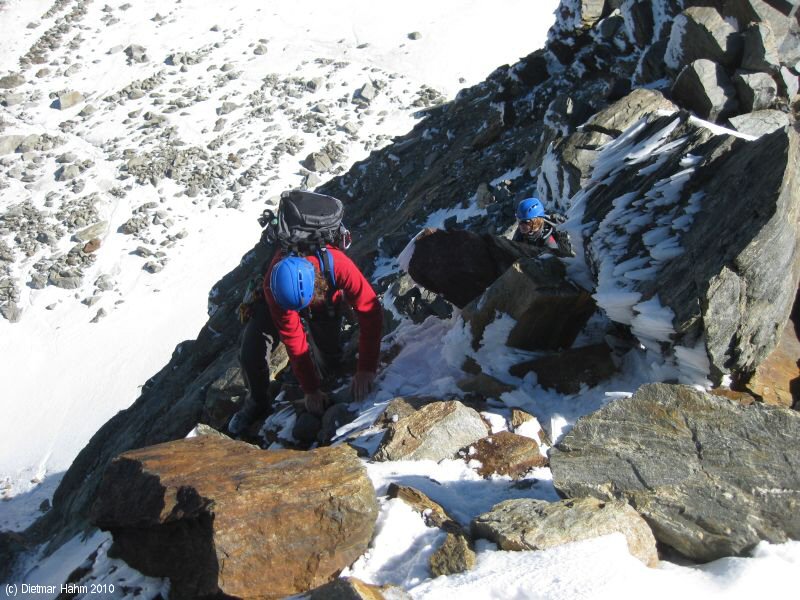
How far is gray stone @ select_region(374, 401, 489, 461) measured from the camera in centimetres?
446

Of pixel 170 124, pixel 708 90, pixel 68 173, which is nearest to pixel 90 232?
pixel 68 173

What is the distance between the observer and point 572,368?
16.9ft

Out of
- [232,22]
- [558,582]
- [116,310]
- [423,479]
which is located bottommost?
[116,310]

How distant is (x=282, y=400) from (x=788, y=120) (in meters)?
5.90

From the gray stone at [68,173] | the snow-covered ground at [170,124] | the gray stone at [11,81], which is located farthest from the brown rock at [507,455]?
the gray stone at [11,81]

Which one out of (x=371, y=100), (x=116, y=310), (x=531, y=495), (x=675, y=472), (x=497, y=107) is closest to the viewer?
(x=675, y=472)

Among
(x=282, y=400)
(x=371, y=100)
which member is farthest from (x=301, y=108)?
(x=282, y=400)

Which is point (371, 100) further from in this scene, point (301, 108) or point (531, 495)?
point (531, 495)

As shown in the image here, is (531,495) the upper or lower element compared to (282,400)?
upper

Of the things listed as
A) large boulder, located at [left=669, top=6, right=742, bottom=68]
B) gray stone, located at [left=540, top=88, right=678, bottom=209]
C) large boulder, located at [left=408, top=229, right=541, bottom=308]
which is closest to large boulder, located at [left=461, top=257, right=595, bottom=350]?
large boulder, located at [left=408, top=229, right=541, bottom=308]

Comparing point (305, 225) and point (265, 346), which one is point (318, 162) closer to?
point (265, 346)

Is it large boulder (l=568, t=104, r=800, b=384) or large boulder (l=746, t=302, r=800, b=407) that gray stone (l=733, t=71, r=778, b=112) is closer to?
large boulder (l=568, t=104, r=800, b=384)

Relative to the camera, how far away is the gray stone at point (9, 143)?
27.7m

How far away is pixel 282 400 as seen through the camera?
272 inches
